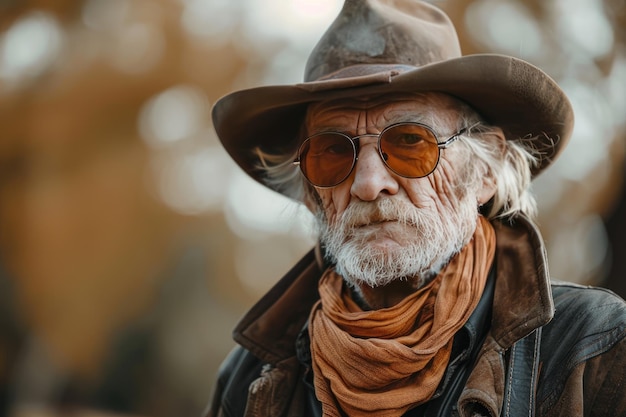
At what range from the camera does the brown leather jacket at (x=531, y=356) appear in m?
2.20

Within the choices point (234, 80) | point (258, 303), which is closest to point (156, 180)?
point (234, 80)

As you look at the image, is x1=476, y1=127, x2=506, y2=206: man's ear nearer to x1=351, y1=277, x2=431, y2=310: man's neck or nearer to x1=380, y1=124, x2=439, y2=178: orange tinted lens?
x1=380, y1=124, x2=439, y2=178: orange tinted lens

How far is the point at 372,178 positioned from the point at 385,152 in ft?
0.34

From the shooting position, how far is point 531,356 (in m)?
2.31

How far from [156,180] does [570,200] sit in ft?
28.7

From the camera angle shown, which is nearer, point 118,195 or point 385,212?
point 385,212

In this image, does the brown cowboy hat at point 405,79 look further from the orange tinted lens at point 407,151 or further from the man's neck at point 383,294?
the man's neck at point 383,294

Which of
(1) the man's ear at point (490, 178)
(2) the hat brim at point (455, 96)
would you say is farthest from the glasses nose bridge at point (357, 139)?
(1) the man's ear at point (490, 178)

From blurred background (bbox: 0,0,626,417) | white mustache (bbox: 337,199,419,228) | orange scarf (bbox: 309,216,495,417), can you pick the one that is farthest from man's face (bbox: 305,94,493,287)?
blurred background (bbox: 0,0,626,417)

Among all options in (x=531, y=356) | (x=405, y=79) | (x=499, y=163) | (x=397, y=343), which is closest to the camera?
(x=531, y=356)

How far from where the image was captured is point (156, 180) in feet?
45.5

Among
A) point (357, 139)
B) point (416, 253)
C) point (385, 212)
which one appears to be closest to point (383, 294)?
point (416, 253)

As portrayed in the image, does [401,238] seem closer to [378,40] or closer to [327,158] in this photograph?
[327,158]

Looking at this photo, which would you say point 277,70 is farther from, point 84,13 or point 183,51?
point 84,13
